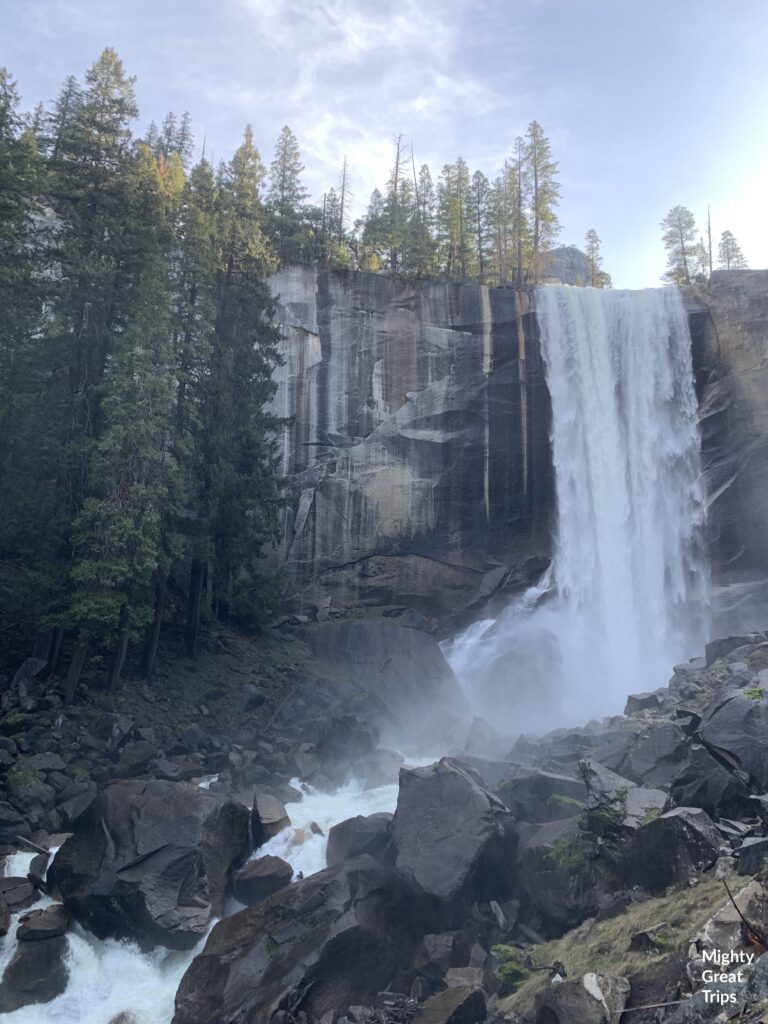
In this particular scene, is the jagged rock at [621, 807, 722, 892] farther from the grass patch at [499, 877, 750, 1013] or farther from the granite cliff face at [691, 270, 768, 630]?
the granite cliff face at [691, 270, 768, 630]

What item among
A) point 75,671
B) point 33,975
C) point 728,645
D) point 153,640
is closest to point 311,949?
point 33,975

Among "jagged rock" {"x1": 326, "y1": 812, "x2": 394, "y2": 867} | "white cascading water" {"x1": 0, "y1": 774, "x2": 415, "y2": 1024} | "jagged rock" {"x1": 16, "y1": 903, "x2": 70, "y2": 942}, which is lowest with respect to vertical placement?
"white cascading water" {"x1": 0, "y1": 774, "x2": 415, "y2": 1024}

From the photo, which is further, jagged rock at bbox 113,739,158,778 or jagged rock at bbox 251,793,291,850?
jagged rock at bbox 113,739,158,778

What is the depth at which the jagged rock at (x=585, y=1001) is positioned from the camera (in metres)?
6.52

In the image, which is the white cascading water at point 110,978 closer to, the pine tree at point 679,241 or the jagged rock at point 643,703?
the jagged rock at point 643,703

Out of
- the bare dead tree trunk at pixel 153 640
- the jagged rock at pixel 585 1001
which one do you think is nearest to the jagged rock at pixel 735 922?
the jagged rock at pixel 585 1001

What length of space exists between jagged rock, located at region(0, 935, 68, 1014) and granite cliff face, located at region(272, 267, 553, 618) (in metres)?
20.4

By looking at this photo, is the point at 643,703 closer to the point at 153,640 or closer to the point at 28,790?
the point at 153,640

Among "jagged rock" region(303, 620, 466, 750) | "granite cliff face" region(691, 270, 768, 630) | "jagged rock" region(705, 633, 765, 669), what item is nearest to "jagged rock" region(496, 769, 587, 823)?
"jagged rock" region(705, 633, 765, 669)

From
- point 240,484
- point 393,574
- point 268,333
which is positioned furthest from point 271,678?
point 268,333

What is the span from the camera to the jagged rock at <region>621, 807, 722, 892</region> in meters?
8.53

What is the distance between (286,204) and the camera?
36406 mm

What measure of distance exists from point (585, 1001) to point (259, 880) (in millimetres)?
7130

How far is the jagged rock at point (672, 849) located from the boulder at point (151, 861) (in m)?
6.90
